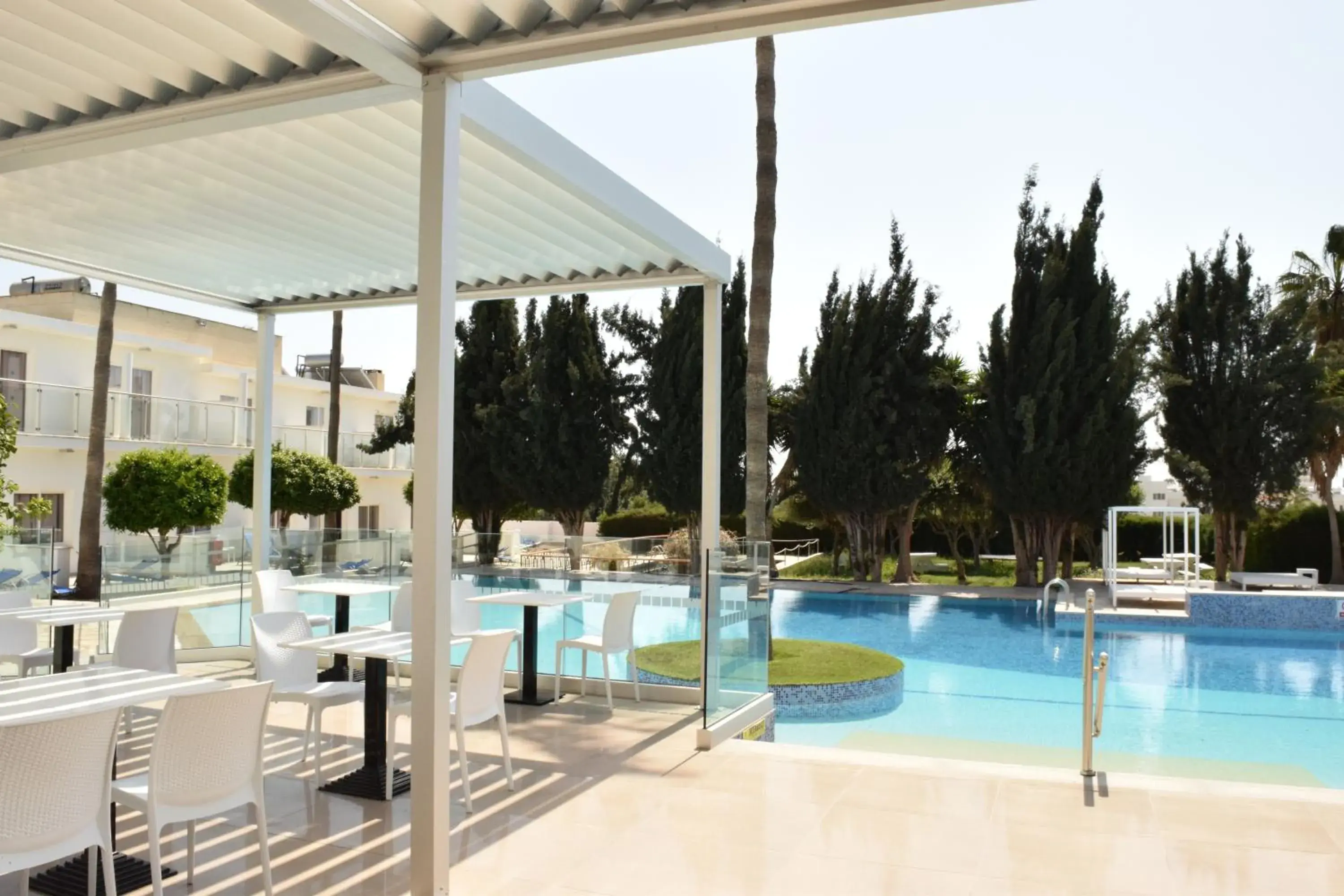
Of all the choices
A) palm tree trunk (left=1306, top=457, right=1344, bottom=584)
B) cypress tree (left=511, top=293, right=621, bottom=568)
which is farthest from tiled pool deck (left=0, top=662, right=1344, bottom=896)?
palm tree trunk (left=1306, top=457, right=1344, bottom=584)

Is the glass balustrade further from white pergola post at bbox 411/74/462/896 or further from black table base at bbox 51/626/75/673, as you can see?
white pergola post at bbox 411/74/462/896

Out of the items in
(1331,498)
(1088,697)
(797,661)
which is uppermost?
(1331,498)

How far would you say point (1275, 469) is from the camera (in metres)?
A: 18.1

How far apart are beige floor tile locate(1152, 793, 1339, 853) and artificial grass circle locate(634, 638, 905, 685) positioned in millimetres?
2668

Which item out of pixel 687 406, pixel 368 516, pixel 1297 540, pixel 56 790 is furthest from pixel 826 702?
pixel 368 516

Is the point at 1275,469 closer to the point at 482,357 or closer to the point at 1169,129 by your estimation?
the point at 1169,129

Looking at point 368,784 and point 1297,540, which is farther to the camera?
point 1297,540

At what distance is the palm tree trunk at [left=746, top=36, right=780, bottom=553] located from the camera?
10.6 metres

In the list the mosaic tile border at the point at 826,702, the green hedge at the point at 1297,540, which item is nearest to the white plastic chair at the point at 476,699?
the mosaic tile border at the point at 826,702

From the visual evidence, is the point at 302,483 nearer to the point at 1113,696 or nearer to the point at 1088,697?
the point at 1113,696

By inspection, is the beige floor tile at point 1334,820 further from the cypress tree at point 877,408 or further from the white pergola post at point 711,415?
the cypress tree at point 877,408

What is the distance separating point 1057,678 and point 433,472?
9210 mm

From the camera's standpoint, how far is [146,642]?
5.43 metres

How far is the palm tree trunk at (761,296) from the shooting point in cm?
1055
